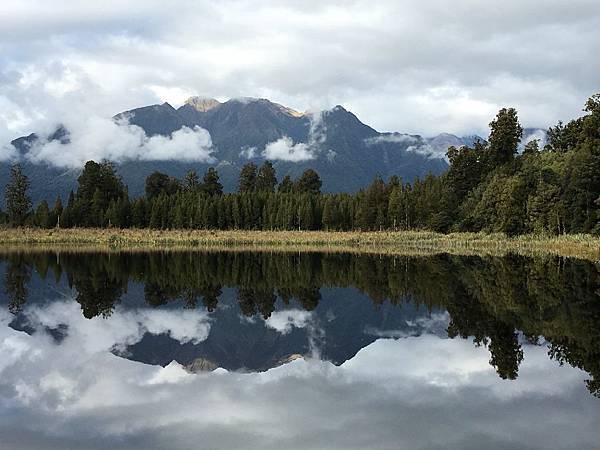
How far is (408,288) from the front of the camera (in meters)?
24.5

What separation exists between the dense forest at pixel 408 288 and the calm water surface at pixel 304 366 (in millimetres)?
117

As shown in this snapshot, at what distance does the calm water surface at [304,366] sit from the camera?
8.09m

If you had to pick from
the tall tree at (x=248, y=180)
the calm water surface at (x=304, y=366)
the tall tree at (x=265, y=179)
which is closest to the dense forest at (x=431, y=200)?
the tall tree at (x=248, y=180)

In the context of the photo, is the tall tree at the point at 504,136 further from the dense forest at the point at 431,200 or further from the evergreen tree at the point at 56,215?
the evergreen tree at the point at 56,215

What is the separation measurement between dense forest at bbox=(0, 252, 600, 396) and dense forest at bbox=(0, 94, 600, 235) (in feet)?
88.8

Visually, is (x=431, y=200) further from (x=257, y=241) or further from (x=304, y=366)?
(x=304, y=366)

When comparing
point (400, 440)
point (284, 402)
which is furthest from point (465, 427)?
point (284, 402)

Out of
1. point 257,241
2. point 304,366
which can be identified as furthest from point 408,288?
point 257,241

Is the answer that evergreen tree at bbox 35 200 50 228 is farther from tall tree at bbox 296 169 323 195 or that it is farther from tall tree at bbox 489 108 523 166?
tall tree at bbox 489 108 523 166

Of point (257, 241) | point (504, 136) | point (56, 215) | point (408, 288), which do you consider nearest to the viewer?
point (408, 288)

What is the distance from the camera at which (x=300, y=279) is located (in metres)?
29.2

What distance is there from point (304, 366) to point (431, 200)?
2904 inches

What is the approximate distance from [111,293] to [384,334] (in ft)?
40.3

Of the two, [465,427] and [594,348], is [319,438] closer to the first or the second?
[465,427]
